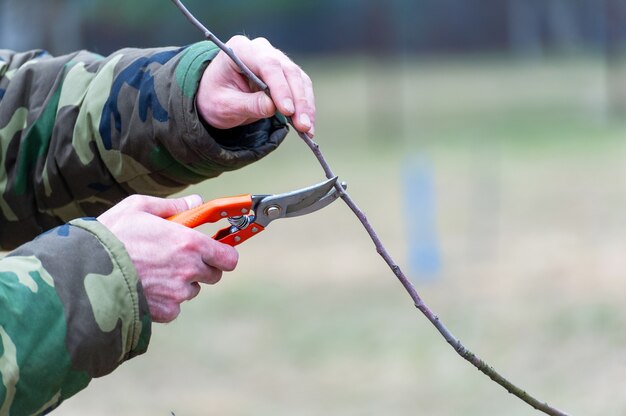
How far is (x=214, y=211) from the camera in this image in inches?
61.4

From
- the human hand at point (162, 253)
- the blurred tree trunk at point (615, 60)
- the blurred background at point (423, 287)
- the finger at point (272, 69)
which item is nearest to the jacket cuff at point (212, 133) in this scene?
the finger at point (272, 69)

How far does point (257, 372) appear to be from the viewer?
5172 millimetres

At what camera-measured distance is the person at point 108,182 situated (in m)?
1.35

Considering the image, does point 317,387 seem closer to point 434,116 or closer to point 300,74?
point 300,74

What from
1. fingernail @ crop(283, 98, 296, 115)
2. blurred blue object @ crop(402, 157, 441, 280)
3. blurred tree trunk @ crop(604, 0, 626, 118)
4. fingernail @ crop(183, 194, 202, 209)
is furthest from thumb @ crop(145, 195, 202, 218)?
blurred tree trunk @ crop(604, 0, 626, 118)

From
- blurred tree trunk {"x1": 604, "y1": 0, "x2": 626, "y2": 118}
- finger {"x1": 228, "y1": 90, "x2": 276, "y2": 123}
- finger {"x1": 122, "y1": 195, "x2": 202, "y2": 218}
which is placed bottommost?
blurred tree trunk {"x1": 604, "y1": 0, "x2": 626, "y2": 118}

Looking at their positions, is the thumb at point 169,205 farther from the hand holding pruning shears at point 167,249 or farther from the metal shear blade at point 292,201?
the metal shear blade at point 292,201

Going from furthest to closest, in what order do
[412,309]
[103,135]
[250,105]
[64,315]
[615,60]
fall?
[615,60], [412,309], [103,135], [250,105], [64,315]

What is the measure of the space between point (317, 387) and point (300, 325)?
1074 mm

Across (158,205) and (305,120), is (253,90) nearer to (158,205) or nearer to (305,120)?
(305,120)

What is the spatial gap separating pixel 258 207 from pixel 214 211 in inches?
3.8

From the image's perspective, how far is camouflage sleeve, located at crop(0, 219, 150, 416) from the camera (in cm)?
132

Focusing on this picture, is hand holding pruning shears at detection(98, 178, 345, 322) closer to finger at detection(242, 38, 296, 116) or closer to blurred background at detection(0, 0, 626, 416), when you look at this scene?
finger at detection(242, 38, 296, 116)

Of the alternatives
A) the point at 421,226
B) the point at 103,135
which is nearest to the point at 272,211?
the point at 103,135
